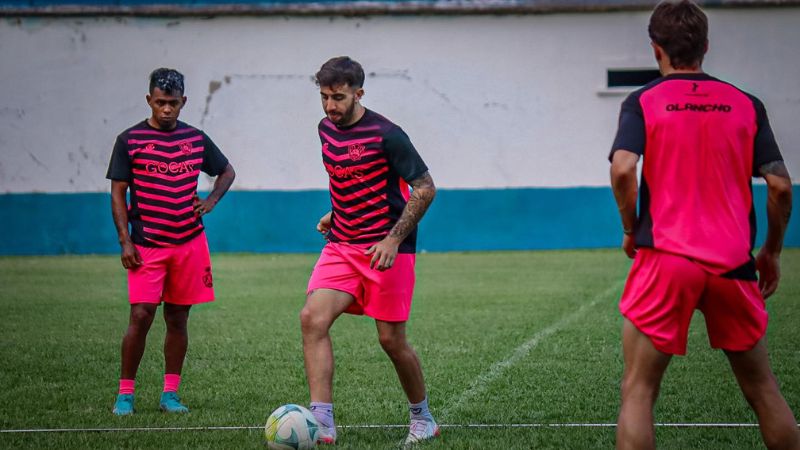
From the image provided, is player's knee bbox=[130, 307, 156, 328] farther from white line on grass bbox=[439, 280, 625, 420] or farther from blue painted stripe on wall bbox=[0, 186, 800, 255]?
blue painted stripe on wall bbox=[0, 186, 800, 255]

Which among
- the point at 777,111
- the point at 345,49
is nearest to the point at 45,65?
the point at 345,49

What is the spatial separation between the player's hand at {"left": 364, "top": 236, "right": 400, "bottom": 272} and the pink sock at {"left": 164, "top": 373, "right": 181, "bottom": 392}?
5.92ft

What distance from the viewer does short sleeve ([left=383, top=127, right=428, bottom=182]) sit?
5461 millimetres

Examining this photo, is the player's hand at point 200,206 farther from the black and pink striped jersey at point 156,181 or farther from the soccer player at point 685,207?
the soccer player at point 685,207

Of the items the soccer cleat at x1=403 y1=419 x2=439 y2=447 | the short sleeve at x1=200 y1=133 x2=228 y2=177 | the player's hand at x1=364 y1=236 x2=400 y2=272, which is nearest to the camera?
the player's hand at x1=364 y1=236 x2=400 y2=272

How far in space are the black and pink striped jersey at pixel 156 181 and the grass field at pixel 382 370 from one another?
1.03 meters

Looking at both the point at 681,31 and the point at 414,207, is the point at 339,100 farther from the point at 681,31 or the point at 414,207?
the point at 681,31

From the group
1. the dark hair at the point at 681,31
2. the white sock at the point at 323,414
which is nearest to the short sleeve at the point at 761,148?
the dark hair at the point at 681,31

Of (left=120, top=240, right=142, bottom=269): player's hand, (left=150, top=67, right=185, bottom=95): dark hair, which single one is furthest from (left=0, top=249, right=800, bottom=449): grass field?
(left=150, top=67, right=185, bottom=95): dark hair

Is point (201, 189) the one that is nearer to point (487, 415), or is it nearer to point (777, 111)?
point (777, 111)

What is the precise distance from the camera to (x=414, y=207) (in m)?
5.45

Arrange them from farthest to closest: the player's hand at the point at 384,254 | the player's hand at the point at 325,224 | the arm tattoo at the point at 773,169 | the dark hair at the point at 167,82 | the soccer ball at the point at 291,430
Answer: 1. the dark hair at the point at 167,82
2. the player's hand at the point at 325,224
3. the player's hand at the point at 384,254
4. the soccer ball at the point at 291,430
5. the arm tattoo at the point at 773,169

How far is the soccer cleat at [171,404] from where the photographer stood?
248 inches

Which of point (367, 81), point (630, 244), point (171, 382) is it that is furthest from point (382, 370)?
point (367, 81)
